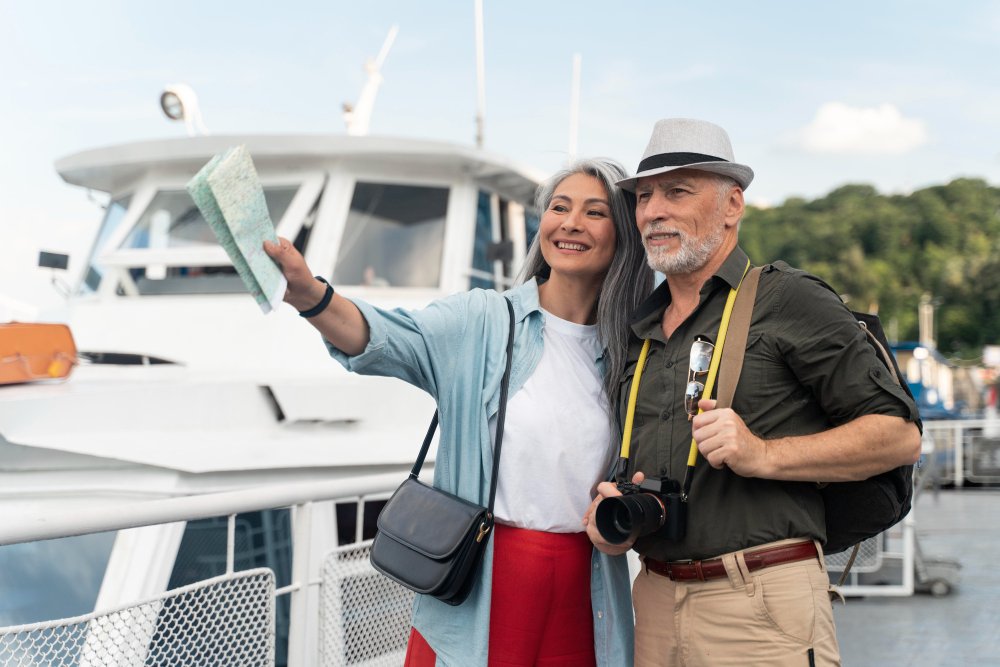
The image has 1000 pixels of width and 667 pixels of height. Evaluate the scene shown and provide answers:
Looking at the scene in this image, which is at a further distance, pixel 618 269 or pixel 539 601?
pixel 618 269

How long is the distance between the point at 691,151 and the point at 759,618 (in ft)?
3.31

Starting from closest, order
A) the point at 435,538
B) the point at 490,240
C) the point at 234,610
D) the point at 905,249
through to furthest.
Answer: the point at 435,538 → the point at 234,610 → the point at 490,240 → the point at 905,249

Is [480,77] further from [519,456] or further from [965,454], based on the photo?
[965,454]

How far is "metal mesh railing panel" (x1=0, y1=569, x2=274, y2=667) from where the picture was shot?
6.45 ft

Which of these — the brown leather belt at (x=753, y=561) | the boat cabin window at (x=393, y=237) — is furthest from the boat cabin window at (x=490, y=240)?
the brown leather belt at (x=753, y=561)

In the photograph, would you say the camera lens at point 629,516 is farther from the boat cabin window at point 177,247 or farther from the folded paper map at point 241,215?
the boat cabin window at point 177,247

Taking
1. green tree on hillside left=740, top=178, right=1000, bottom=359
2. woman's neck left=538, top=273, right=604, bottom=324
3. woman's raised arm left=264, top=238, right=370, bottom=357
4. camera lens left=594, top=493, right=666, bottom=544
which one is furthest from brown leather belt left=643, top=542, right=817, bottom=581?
green tree on hillside left=740, top=178, right=1000, bottom=359

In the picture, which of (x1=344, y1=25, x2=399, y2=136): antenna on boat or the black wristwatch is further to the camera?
(x1=344, y1=25, x2=399, y2=136): antenna on boat

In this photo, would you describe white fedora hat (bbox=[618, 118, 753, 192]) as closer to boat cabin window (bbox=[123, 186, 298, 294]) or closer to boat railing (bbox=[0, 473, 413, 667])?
boat railing (bbox=[0, 473, 413, 667])

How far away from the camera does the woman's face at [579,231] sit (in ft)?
7.60

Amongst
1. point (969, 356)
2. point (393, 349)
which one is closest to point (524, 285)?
point (393, 349)

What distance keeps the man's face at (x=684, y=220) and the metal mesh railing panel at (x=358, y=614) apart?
1435 mm

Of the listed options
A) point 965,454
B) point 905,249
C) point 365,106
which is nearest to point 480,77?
point 365,106

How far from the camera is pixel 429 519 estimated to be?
81.2 inches
